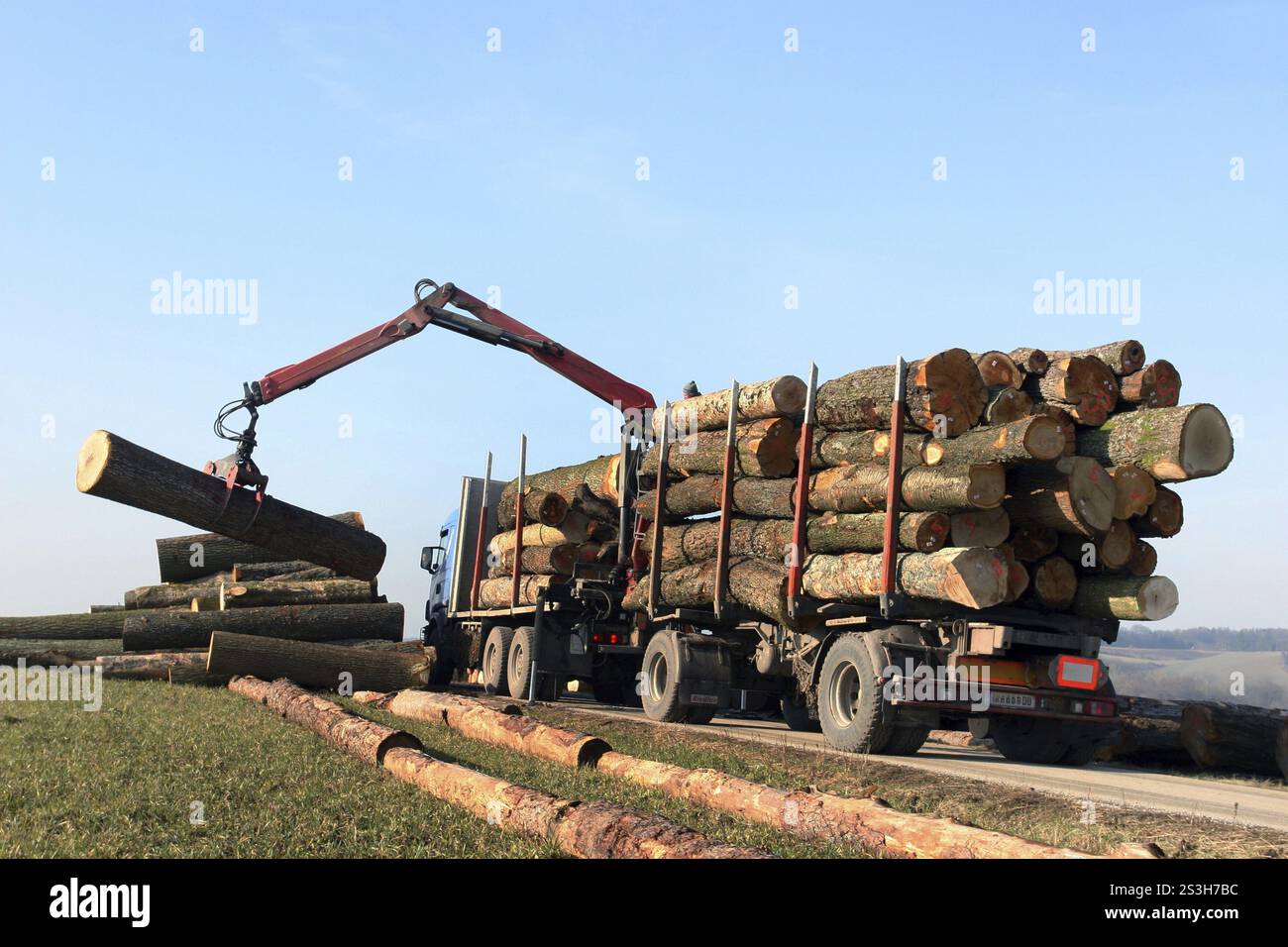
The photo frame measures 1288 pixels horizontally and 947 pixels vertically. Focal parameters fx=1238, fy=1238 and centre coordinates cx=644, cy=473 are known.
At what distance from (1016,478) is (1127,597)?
1.48 m

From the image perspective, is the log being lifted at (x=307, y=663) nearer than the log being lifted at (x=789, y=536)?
No

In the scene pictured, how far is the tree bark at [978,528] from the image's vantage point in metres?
11.2

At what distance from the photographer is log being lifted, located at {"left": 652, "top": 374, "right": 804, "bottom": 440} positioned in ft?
44.1

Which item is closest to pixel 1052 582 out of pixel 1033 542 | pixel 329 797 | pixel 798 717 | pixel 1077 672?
pixel 1033 542

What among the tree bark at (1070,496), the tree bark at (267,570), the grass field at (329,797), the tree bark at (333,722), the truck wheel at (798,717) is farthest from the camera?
the tree bark at (267,570)

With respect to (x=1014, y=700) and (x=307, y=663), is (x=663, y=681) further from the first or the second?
(x=307, y=663)

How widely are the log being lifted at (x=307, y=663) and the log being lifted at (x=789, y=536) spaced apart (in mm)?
4860

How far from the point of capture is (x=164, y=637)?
1925cm

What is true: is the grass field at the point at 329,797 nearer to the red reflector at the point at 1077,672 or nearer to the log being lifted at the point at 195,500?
the red reflector at the point at 1077,672

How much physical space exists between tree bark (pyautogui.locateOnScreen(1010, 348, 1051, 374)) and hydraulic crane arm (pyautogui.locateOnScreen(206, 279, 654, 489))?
6755 mm

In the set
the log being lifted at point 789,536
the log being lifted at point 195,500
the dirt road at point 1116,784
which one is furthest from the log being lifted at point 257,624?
the dirt road at point 1116,784

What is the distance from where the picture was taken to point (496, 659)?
19.1 meters
